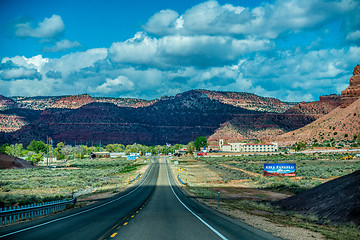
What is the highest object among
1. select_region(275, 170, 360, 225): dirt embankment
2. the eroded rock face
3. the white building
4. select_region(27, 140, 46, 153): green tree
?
the eroded rock face

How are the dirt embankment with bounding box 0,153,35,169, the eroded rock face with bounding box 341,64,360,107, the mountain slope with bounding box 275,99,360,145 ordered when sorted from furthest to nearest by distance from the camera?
the eroded rock face with bounding box 341,64,360,107 → the mountain slope with bounding box 275,99,360,145 → the dirt embankment with bounding box 0,153,35,169

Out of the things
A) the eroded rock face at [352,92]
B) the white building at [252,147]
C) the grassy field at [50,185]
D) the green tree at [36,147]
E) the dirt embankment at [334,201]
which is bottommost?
the grassy field at [50,185]

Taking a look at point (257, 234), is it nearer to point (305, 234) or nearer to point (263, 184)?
point (305, 234)

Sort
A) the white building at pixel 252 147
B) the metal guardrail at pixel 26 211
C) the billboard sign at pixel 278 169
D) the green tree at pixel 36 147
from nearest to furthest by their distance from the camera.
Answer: the metal guardrail at pixel 26 211 < the billboard sign at pixel 278 169 < the white building at pixel 252 147 < the green tree at pixel 36 147

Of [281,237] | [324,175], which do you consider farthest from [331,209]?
[324,175]

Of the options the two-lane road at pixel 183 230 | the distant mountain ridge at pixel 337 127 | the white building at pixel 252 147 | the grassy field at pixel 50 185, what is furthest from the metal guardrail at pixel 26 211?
the white building at pixel 252 147

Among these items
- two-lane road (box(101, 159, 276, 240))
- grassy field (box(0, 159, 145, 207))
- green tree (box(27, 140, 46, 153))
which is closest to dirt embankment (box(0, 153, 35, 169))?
grassy field (box(0, 159, 145, 207))

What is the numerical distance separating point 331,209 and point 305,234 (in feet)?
25.9

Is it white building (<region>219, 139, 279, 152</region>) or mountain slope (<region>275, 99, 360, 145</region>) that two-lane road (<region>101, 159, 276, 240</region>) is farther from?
white building (<region>219, 139, 279, 152</region>)

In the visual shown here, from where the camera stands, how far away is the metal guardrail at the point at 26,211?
54.9 feet

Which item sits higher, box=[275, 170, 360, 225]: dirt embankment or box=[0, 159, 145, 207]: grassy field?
box=[275, 170, 360, 225]: dirt embankment

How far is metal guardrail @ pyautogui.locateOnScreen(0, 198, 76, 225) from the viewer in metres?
16.7

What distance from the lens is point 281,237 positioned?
13.8 meters

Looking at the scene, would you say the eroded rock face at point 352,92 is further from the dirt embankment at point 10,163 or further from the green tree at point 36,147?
the green tree at point 36,147
